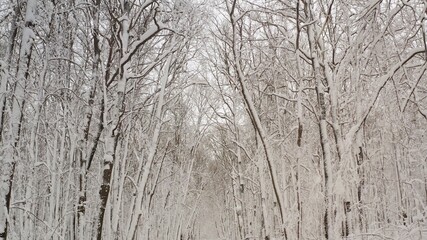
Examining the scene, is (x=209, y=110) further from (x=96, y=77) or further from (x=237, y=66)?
(x=237, y=66)

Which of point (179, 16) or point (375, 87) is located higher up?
point (179, 16)

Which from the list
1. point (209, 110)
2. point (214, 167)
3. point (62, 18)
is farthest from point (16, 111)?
point (214, 167)

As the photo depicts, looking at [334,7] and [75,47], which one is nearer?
[334,7]

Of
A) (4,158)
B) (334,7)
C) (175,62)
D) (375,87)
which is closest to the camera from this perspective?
(4,158)

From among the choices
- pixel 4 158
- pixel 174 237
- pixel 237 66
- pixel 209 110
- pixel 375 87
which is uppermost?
pixel 209 110

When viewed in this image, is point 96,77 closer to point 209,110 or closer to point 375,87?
point 375,87

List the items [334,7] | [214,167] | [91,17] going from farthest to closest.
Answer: [214,167] → [91,17] → [334,7]

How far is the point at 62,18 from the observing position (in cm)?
841

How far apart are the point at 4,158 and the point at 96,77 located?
157 inches

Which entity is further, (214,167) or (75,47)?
(214,167)

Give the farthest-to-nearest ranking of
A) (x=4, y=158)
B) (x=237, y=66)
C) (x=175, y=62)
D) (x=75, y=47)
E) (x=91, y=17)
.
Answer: (x=175, y=62) < (x=75, y=47) < (x=91, y=17) < (x=237, y=66) < (x=4, y=158)

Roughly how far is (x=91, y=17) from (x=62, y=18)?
3.10 feet

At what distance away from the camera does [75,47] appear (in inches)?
380

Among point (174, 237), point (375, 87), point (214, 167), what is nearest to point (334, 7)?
point (375, 87)
